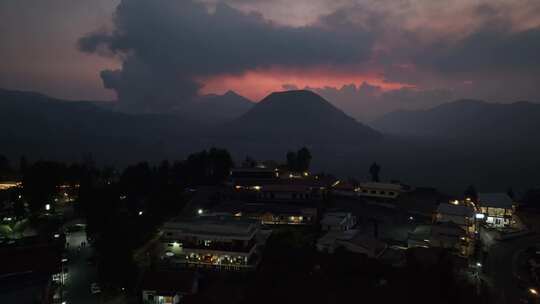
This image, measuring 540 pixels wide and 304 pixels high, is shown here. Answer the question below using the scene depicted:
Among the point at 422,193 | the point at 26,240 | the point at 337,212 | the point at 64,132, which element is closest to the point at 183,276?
the point at 26,240

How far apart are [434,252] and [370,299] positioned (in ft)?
21.2

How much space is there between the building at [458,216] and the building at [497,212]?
8.22ft

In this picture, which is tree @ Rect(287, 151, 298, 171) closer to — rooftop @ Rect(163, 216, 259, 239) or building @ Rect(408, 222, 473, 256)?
rooftop @ Rect(163, 216, 259, 239)

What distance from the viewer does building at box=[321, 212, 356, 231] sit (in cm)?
2625

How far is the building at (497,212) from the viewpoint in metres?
28.9

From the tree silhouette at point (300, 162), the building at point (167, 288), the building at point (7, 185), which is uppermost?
the tree silhouette at point (300, 162)

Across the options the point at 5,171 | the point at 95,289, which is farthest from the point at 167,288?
the point at 5,171

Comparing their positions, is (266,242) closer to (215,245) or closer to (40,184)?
(215,245)

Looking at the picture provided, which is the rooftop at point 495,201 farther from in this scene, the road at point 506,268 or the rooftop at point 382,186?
the rooftop at point 382,186

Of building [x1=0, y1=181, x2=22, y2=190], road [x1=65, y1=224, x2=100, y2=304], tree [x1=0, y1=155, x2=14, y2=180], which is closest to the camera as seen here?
road [x1=65, y1=224, x2=100, y2=304]

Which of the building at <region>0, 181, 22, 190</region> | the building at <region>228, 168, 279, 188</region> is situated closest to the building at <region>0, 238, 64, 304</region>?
the building at <region>228, 168, 279, 188</region>

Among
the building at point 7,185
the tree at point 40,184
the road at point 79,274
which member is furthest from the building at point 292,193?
the building at point 7,185

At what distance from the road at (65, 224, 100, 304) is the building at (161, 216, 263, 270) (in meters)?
4.69

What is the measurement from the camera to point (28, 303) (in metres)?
13.2
